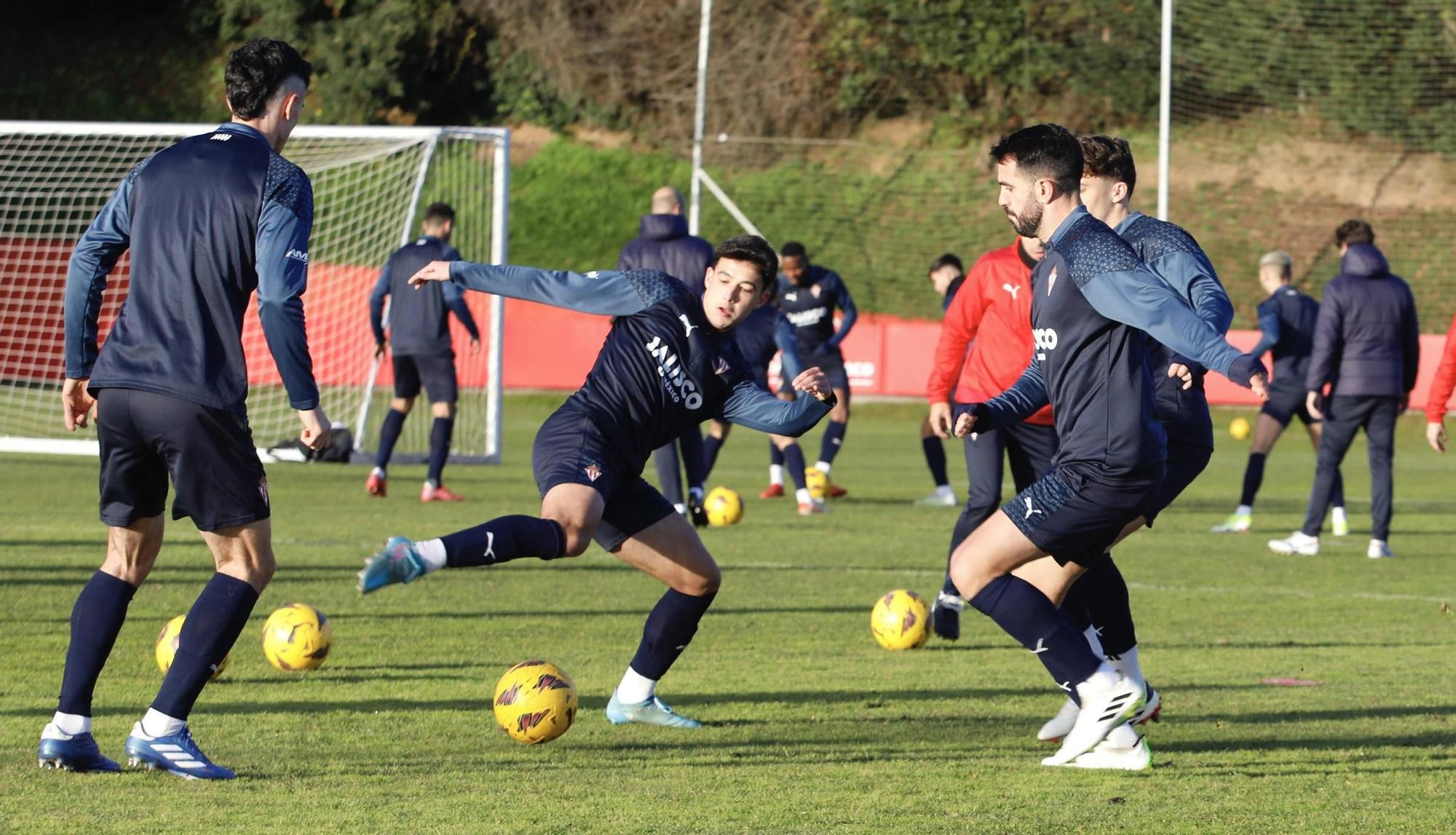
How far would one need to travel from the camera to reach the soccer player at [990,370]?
7770 millimetres

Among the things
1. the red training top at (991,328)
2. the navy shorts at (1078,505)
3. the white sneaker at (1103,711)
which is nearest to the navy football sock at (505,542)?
the navy shorts at (1078,505)

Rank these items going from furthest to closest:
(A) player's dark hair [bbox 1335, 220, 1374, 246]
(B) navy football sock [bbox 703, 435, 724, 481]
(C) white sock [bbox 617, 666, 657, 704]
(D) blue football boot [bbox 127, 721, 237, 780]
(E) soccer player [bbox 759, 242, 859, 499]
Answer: (E) soccer player [bbox 759, 242, 859, 499]
(B) navy football sock [bbox 703, 435, 724, 481]
(A) player's dark hair [bbox 1335, 220, 1374, 246]
(C) white sock [bbox 617, 666, 657, 704]
(D) blue football boot [bbox 127, 721, 237, 780]

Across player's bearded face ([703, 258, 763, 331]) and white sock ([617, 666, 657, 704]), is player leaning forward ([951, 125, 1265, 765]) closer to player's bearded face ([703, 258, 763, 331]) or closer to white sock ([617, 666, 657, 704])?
player's bearded face ([703, 258, 763, 331])

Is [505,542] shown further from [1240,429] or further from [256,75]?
[1240,429]

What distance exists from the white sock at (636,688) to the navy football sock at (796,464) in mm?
8223

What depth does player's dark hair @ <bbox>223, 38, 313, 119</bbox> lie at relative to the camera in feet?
16.5

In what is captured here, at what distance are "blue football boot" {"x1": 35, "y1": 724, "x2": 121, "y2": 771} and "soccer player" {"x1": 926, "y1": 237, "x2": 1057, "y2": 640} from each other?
3.69 m

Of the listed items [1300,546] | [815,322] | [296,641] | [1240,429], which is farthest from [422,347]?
[1240,429]

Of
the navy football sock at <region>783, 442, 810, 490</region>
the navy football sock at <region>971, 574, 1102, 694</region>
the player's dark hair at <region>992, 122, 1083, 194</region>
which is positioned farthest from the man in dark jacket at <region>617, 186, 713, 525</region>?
the player's dark hair at <region>992, 122, 1083, 194</region>

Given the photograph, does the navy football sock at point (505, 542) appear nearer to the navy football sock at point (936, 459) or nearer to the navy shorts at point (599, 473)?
the navy shorts at point (599, 473)

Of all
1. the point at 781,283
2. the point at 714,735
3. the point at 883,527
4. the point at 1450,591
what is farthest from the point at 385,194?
the point at 714,735

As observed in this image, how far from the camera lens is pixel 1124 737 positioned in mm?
5523

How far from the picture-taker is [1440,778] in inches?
212

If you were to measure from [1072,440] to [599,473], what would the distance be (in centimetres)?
150
